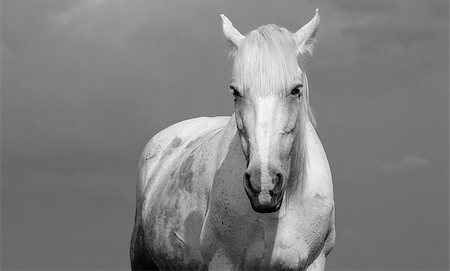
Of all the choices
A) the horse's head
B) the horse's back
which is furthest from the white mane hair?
the horse's back

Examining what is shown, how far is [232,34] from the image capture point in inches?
332

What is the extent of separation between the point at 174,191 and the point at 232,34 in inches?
83.4

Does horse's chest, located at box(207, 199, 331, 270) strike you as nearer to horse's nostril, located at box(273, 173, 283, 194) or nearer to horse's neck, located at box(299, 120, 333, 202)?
horse's neck, located at box(299, 120, 333, 202)

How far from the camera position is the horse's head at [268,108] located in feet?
24.3

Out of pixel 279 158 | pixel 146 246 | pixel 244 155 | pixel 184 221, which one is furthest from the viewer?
pixel 146 246

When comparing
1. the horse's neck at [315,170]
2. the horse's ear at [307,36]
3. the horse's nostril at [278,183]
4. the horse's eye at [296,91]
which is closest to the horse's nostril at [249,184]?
the horse's nostril at [278,183]

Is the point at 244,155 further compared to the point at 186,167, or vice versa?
the point at 186,167

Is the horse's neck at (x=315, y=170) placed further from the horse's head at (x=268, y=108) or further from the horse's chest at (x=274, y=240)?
the horse's head at (x=268, y=108)

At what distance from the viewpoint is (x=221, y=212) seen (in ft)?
27.6

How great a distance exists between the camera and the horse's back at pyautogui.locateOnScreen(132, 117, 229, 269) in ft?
31.0

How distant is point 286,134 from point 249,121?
305mm

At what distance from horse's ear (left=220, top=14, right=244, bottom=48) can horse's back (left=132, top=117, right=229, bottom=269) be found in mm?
1437

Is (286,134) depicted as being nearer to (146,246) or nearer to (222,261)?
(222,261)

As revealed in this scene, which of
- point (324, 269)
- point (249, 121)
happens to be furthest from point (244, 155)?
point (324, 269)
